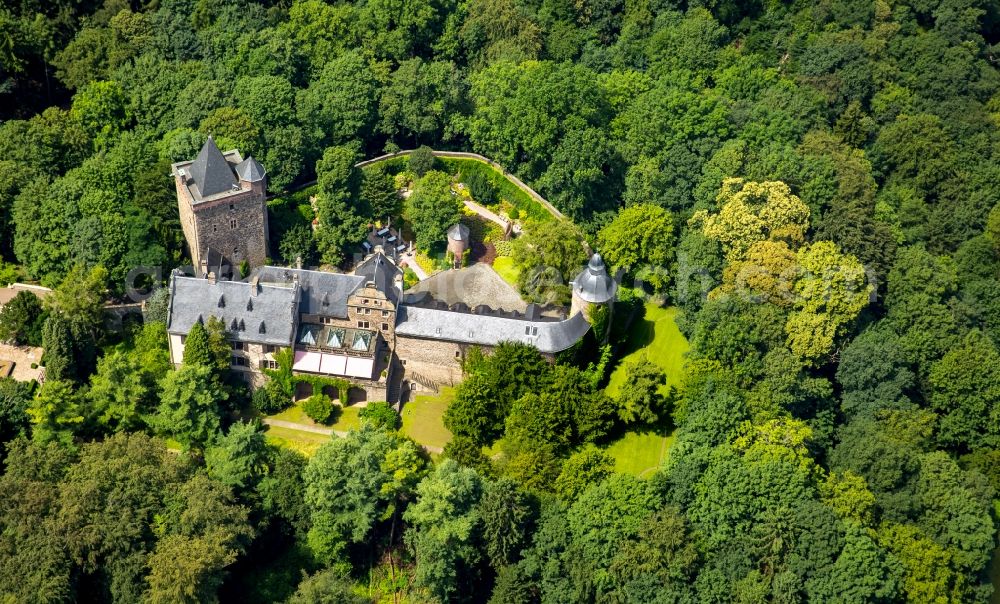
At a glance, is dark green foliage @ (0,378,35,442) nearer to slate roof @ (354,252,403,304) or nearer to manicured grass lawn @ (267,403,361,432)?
manicured grass lawn @ (267,403,361,432)

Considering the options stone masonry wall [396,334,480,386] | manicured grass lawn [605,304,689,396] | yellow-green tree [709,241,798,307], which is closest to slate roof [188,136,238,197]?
stone masonry wall [396,334,480,386]

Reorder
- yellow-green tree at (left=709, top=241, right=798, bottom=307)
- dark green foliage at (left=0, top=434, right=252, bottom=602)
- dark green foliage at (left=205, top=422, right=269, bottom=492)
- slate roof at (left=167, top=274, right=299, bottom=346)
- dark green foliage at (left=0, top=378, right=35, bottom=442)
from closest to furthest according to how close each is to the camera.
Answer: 1. dark green foliage at (left=0, top=434, right=252, bottom=602)
2. dark green foliage at (left=205, top=422, right=269, bottom=492)
3. dark green foliage at (left=0, top=378, right=35, bottom=442)
4. slate roof at (left=167, top=274, right=299, bottom=346)
5. yellow-green tree at (left=709, top=241, right=798, bottom=307)

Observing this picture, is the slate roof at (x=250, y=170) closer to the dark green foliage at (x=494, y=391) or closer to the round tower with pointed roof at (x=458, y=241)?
the round tower with pointed roof at (x=458, y=241)

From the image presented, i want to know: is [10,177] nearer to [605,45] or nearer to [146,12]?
[146,12]

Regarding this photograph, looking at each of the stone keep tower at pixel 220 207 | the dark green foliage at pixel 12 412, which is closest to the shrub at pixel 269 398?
the stone keep tower at pixel 220 207

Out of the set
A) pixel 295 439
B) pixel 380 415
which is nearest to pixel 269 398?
pixel 295 439

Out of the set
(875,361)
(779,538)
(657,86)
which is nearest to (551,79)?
(657,86)

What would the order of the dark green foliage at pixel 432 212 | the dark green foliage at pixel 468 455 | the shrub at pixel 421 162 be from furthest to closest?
the shrub at pixel 421 162 < the dark green foliage at pixel 432 212 < the dark green foliage at pixel 468 455
